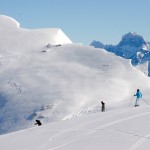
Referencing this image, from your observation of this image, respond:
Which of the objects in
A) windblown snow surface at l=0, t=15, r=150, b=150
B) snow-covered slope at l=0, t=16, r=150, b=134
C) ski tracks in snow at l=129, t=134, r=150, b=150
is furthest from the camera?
snow-covered slope at l=0, t=16, r=150, b=134

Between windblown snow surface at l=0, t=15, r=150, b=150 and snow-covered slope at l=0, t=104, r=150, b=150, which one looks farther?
windblown snow surface at l=0, t=15, r=150, b=150

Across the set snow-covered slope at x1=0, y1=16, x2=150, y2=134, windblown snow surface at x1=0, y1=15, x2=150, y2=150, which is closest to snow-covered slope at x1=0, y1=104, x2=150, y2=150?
windblown snow surface at x1=0, y1=15, x2=150, y2=150

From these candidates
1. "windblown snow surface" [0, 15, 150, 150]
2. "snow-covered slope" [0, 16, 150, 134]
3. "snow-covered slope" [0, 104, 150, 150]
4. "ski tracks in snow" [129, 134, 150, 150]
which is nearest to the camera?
"ski tracks in snow" [129, 134, 150, 150]

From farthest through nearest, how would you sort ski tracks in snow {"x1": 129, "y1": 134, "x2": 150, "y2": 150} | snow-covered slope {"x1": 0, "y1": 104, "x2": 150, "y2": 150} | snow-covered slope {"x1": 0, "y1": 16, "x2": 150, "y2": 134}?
snow-covered slope {"x1": 0, "y1": 16, "x2": 150, "y2": 134} < snow-covered slope {"x1": 0, "y1": 104, "x2": 150, "y2": 150} < ski tracks in snow {"x1": 129, "y1": 134, "x2": 150, "y2": 150}

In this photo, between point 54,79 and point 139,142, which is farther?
point 54,79

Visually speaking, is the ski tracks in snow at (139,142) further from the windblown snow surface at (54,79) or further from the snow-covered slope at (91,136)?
the windblown snow surface at (54,79)

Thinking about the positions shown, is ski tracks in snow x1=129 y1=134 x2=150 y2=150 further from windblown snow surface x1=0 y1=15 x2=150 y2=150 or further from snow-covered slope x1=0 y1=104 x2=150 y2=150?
windblown snow surface x1=0 y1=15 x2=150 y2=150

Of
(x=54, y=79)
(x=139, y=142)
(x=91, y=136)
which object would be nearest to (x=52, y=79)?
(x=54, y=79)

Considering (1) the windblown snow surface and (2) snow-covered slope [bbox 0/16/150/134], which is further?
(2) snow-covered slope [bbox 0/16/150/134]

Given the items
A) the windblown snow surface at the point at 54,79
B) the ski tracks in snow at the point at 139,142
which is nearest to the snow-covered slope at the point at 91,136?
the ski tracks in snow at the point at 139,142

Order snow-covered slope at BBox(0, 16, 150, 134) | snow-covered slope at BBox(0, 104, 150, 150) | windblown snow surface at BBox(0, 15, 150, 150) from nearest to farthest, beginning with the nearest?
snow-covered slope at BBox(0, 104, 150, 150) < windblown snow surface at BBox(0, 15, 150, 150) < snow-covered slope at BBox(0, 16, 150, 134)

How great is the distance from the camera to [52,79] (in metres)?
103

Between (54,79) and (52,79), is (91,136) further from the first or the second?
(52,79)

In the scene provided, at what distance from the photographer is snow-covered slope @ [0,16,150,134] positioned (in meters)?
85.8
